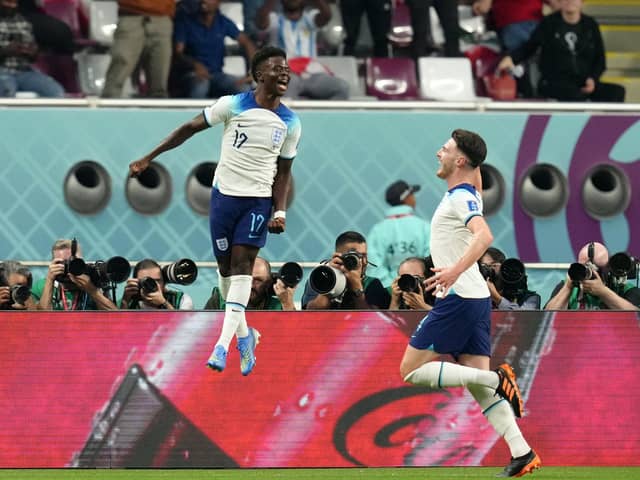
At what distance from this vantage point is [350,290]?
428 inches

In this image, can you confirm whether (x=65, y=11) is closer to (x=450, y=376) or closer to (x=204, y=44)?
(x=204, y=44)

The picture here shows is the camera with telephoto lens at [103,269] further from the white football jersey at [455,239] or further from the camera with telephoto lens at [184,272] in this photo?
the white football jersey at [455,239]

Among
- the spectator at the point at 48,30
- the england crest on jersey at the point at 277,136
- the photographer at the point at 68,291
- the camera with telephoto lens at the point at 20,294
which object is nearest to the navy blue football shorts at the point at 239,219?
the england crest on jersey at the point at 277,136

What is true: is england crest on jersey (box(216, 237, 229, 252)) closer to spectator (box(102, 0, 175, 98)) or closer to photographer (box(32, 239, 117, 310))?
photographer (box(32, 239, 117, 310))

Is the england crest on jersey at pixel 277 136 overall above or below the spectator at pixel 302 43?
above

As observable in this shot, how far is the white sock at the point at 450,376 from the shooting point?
29.8 feet

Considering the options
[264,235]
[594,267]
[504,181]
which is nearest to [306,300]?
[264,235]

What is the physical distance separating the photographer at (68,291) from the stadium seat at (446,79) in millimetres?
5104

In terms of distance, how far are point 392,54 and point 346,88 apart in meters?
1.78

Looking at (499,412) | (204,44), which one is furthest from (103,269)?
(204,44)

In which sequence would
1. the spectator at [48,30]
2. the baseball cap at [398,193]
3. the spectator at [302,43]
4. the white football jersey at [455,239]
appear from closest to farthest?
1. the white football jersey at [455,239]
2. the baseball cap at [398,193]
3. the spectator at [302,43]
4. the spectator at [48,30]

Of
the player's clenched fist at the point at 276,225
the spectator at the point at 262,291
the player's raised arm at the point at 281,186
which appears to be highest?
the player's raised arm at the point at 281,186

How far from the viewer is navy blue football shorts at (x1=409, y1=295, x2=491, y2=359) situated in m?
8.98

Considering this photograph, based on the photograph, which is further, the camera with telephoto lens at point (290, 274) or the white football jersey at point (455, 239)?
the camera with telephoto lens at point (290, 274)
